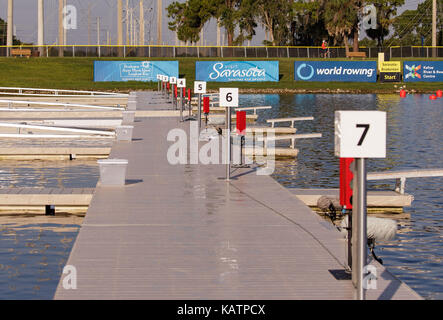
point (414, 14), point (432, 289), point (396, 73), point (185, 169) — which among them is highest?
point (414, 14)

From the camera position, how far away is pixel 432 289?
12.6m

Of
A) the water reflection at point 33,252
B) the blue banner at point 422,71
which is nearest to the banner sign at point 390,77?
the blue banner at point 422,71

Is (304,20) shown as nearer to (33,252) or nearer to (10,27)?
(10,27)

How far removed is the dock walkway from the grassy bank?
6223 cm

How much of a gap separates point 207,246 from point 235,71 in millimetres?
75622

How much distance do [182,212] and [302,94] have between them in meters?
66.6

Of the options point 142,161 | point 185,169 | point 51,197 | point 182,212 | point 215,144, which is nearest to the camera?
point 182,212

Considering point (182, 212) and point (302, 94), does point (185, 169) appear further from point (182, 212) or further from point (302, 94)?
point (302, 94)

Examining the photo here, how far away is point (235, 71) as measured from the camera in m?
87.4

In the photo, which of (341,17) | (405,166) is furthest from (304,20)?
(405,166)

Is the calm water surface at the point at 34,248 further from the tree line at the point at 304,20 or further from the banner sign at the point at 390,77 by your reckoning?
the tree line at the point at 304,20

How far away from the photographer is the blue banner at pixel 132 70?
83.6 metres

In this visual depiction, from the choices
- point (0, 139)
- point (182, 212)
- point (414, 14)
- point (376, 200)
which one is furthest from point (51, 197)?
point (414, 14)

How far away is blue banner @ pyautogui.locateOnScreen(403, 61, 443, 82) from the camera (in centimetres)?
9019
